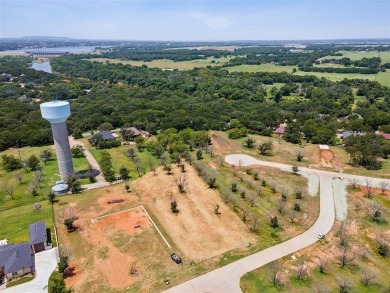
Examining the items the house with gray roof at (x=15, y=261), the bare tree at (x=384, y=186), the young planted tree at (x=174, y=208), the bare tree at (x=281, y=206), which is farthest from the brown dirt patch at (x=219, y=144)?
the house with gray roof at (x=15, y=261)

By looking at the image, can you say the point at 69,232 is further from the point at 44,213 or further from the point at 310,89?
the point at 310,89

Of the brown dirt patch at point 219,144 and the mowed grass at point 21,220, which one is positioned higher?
the brown dirt patch at point 219,144

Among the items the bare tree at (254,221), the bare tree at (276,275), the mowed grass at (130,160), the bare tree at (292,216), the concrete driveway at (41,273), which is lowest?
the mowed grass at (130,160)

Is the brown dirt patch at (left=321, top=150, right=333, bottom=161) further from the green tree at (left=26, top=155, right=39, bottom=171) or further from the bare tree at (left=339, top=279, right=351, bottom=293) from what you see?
the green tree at (left=26, top=155, right=39, bottom=171)

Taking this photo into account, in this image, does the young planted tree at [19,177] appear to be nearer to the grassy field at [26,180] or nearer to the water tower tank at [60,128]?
the grassy field at [26,180]

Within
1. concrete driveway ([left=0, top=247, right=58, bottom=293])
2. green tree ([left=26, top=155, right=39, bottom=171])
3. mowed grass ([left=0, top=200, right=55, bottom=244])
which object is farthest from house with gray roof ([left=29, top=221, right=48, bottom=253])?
green tree ([left=26, top=155, right=39, bottom=171])
